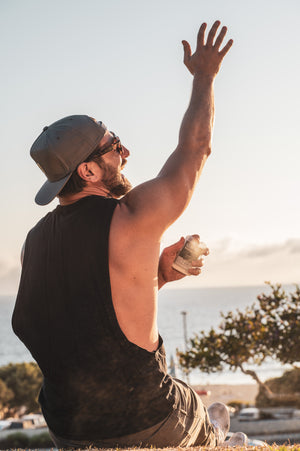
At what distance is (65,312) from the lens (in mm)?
2951

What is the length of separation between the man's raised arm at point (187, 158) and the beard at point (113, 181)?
12.9 inches

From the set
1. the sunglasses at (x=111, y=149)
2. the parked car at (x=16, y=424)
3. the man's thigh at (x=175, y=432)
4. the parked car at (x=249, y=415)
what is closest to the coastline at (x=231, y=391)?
the parked car at (x=249, y=415)

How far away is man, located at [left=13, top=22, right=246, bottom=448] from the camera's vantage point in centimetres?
287

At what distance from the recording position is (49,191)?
126 inches

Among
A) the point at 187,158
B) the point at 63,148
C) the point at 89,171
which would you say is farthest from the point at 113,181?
the point at 187,158

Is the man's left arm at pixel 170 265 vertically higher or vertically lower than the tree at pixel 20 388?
higher

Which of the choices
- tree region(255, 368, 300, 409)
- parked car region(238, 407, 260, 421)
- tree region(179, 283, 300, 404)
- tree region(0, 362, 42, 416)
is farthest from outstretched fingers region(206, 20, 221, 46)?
tree region(0, 362, 42, 416)

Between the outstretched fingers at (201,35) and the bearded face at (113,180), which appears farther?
the outstretched fingers at (201,35)

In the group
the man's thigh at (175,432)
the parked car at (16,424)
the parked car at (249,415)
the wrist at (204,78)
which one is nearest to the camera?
the man's thigh at (175,432)

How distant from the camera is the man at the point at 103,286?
9.42 feet

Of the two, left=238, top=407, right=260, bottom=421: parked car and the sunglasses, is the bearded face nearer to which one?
the sunglasses

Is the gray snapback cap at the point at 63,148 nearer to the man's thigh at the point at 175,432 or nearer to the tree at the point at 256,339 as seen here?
the man's thigh at the point at 175,432

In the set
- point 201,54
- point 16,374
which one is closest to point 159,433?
point 201,54

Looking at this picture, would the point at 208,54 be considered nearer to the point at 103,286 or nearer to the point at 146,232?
the point at 146,232
